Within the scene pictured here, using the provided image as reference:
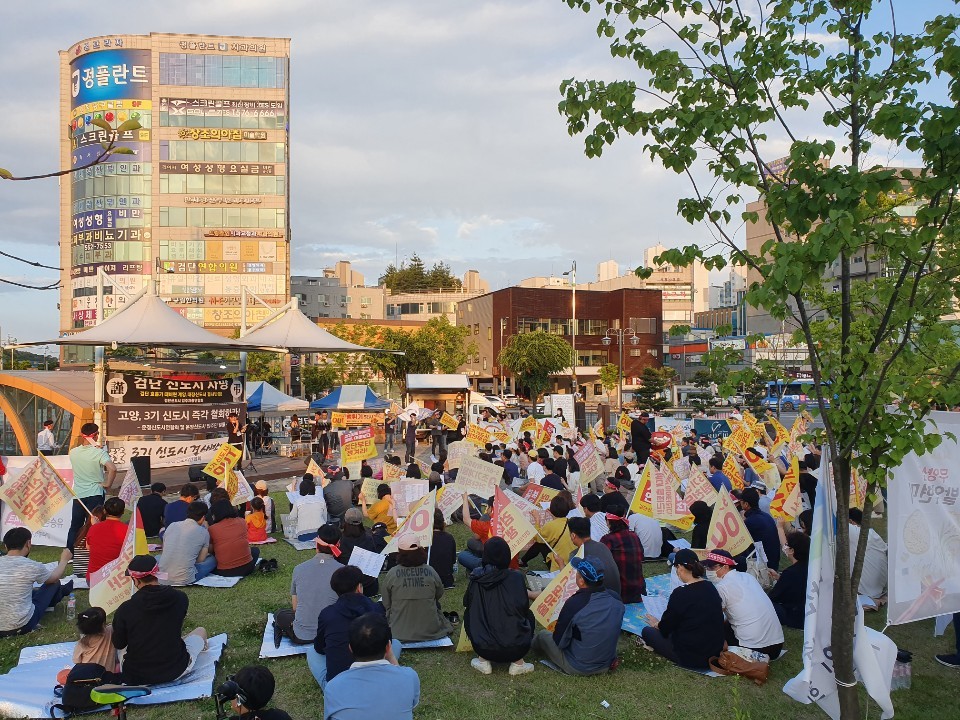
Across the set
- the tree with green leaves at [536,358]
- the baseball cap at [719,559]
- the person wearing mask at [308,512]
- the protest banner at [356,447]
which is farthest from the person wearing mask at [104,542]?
the tree with green leaves at [536,358]

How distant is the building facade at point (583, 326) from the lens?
72000mm

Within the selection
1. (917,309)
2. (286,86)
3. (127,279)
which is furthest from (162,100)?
(917,309)

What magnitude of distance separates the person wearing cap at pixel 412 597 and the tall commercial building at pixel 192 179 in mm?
57945

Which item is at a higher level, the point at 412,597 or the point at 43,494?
the point at 43,494

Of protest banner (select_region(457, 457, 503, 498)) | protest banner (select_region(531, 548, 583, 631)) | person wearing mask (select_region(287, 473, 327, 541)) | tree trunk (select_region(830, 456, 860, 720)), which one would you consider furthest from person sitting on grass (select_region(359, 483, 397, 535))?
tree trunk (select_region(830, 456, 860, 720))

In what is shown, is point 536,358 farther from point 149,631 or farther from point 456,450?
point 149,631

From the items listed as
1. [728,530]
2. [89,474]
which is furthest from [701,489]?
[89,474]

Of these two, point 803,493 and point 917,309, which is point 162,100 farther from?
point 917,309

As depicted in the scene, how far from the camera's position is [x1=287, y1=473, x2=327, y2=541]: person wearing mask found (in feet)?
40.4

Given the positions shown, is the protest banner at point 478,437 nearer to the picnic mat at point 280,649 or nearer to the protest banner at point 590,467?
the protest banner at point 590,467

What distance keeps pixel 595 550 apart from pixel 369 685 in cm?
393

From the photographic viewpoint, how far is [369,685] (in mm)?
4594

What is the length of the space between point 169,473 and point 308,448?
616 cm

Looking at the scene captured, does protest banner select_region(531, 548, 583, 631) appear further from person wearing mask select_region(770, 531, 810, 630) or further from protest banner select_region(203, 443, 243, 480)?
protest banner select_region(203, 443, 243, 480)
